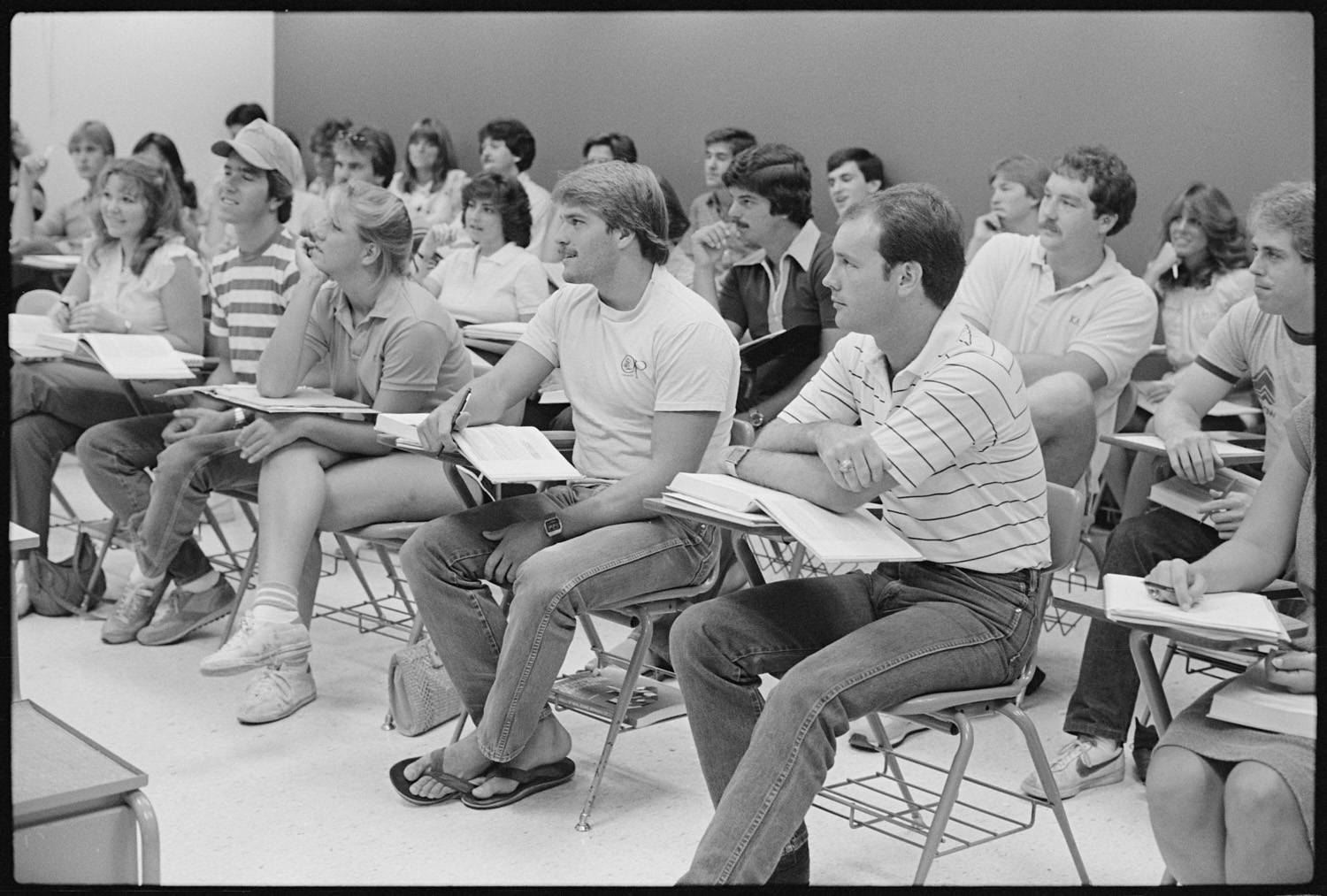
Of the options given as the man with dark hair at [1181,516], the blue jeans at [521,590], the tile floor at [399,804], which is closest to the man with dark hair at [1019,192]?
the tile floor at [399,804]

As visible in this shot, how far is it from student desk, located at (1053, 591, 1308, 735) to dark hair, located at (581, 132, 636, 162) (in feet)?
16.8

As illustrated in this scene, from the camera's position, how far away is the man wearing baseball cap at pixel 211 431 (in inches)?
158

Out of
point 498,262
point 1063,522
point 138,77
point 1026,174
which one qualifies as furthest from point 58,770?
point 138,77

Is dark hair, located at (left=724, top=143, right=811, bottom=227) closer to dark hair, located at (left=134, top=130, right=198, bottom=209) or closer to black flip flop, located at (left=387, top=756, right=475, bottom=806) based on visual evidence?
black flip flop, located at (left=387, top=756, right=475, bottom=806)

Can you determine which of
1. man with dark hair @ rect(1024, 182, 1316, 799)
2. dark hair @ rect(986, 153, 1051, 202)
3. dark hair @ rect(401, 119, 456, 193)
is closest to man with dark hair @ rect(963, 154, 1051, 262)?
dark hair @ rect(986, 153, 1051, 202)

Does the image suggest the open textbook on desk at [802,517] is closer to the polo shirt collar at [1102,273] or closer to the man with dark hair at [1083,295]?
the man with dark hair at [1083,295]

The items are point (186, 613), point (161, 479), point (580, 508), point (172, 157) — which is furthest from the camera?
point (172, 157)

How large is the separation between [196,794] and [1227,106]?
4.58 meters

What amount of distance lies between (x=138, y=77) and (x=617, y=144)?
453 centimetres

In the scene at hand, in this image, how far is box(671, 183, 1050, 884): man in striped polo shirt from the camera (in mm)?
2297

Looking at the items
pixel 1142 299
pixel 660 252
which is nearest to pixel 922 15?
pixel 1142 299

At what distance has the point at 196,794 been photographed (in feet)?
9.86

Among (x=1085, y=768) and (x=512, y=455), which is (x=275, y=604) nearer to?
(x=512, y=455)

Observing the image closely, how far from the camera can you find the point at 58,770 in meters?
1.78
